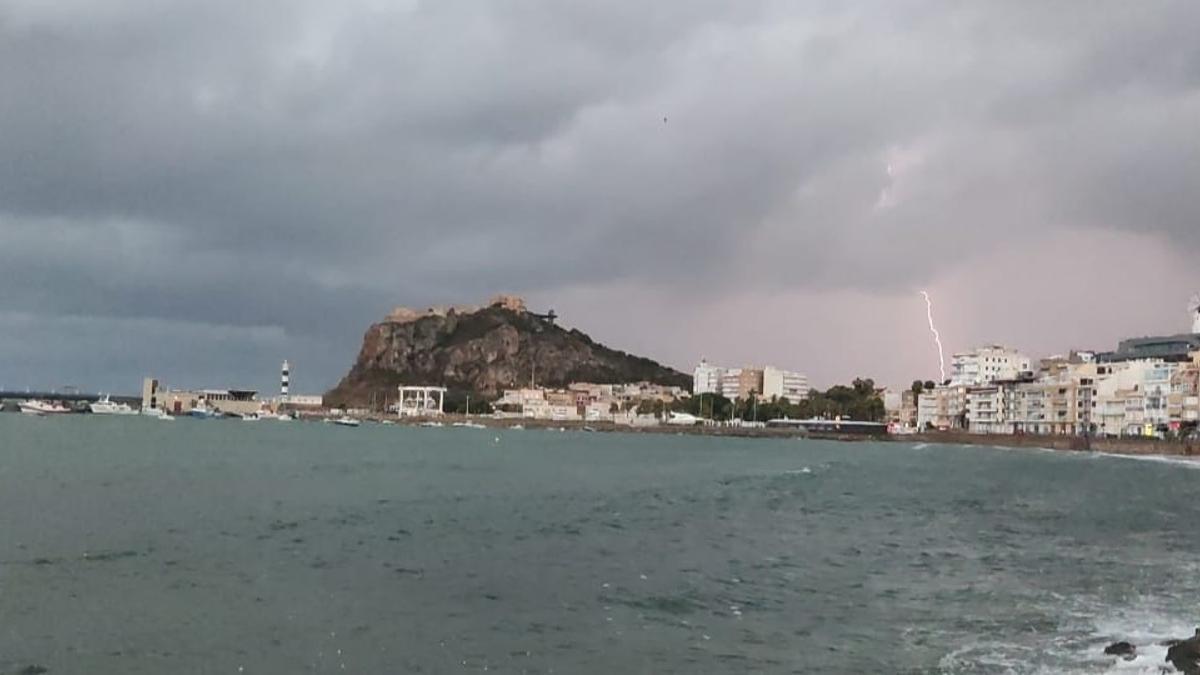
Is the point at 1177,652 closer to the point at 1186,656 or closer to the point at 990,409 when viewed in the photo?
the point at 1186,656

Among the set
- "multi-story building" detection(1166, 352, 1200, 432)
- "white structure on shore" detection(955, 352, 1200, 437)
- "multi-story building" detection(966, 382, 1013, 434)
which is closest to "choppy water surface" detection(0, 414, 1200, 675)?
"multi-story building" detection(1166, 352, 1200, 432)

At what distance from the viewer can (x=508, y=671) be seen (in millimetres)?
17359

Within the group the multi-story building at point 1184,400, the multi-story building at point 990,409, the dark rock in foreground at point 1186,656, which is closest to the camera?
the dark rock in foreground at point 1186,656

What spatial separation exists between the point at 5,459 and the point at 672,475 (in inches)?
1819

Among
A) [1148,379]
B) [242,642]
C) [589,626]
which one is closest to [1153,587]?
[589,626]

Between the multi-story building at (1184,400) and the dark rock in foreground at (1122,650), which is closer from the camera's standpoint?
the dark rock in foreground at (1122,650)

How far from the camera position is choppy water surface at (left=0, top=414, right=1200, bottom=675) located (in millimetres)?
18531

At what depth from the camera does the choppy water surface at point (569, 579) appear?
1853 centimetres

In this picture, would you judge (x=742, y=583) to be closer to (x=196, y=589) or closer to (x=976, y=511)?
(x=196, y=589)

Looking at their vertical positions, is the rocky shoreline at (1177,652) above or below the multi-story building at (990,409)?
below

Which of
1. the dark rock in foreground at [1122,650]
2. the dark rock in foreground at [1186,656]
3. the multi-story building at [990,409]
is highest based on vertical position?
the multi-story building at [990,409]

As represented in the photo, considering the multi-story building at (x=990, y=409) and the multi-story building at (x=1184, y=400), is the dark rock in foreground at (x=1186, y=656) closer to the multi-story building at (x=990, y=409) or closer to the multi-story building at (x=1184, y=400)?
the multi-story building at (x=1184, y=400)

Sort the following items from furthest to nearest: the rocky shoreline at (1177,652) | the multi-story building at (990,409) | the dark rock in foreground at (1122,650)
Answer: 1. the multi-story building at (990,409)
2. the dark rock in foreground at (1122,650)
3. the rocky shoreline at (1177,652)

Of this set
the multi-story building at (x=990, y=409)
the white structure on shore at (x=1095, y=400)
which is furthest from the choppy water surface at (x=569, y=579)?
the multi-story building at (x=990, y=409)
